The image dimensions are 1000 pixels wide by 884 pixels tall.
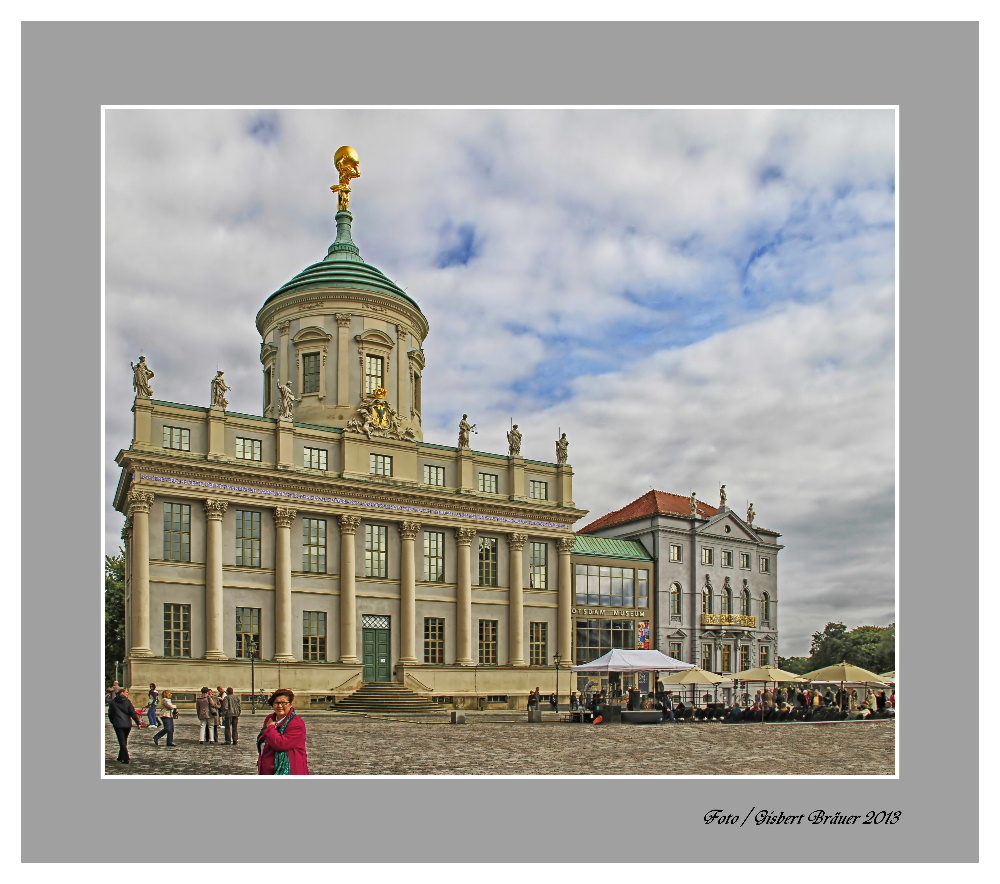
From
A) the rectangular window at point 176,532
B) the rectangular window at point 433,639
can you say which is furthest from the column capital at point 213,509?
the rectangular window at point 433,639

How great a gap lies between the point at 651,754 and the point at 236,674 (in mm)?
23112

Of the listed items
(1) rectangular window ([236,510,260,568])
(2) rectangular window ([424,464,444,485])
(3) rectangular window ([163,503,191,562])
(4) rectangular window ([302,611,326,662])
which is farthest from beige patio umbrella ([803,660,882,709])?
(3) rectangular window ([163,503,191,562])

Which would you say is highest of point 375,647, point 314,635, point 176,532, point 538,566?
point 176,532

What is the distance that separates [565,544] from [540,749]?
28.2 m

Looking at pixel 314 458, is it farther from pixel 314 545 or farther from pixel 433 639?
pixel 433 639

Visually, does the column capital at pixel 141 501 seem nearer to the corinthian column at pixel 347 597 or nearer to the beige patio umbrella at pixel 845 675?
the corinthian column at pixel 347 597

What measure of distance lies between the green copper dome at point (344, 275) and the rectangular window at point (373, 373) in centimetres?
359

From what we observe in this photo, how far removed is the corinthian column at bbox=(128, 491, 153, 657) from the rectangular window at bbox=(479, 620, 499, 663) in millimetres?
16898

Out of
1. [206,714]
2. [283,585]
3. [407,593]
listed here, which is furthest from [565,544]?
[206,714]

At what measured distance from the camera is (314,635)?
4878cm

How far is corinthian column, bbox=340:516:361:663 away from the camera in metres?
49.1

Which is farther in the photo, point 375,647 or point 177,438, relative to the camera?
point 375,647

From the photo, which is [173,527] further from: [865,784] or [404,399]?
[865,784]

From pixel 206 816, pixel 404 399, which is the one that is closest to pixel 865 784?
pixel 206 816
